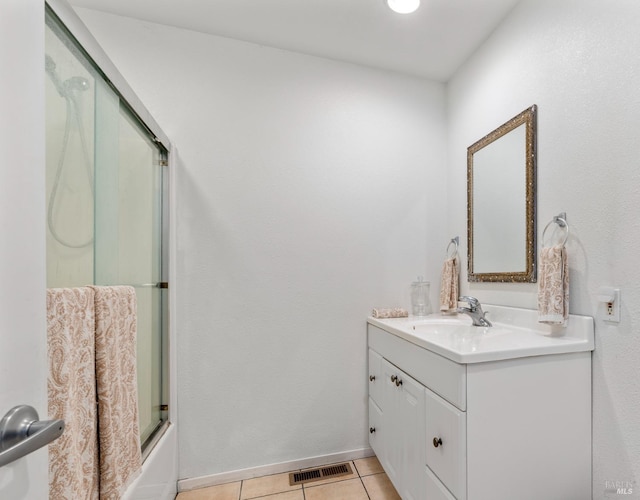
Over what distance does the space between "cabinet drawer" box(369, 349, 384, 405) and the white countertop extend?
197 millimetres

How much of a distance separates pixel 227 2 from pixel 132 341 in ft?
5.11

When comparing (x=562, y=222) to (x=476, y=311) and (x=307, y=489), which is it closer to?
(x=476, y=311)

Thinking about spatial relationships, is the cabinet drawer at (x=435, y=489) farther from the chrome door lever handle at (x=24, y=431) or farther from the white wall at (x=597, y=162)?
the chrome door lever handle at (x=24, y=431)

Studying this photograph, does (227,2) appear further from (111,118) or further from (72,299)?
(72,299)

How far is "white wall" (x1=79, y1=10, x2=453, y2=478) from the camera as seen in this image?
154cm

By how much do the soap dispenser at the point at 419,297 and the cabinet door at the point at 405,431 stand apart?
47 cm

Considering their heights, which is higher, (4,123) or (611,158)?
(611,158)

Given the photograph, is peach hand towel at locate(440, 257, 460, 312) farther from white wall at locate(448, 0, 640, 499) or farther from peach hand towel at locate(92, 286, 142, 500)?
peach hand towel at locate(92, 286, 142, 500)

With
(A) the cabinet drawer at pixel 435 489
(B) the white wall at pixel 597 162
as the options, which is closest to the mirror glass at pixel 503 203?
(B) the white wall at pixel 597 162

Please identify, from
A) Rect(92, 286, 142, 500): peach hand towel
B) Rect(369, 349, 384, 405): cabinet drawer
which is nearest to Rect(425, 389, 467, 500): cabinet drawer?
Rect(369, 349, 384, 405): cabinet drawer

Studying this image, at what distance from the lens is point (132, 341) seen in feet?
2.99

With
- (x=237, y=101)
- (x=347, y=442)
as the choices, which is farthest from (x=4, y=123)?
(x=347, y=442)

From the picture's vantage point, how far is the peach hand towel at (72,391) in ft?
1.98

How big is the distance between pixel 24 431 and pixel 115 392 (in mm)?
422
